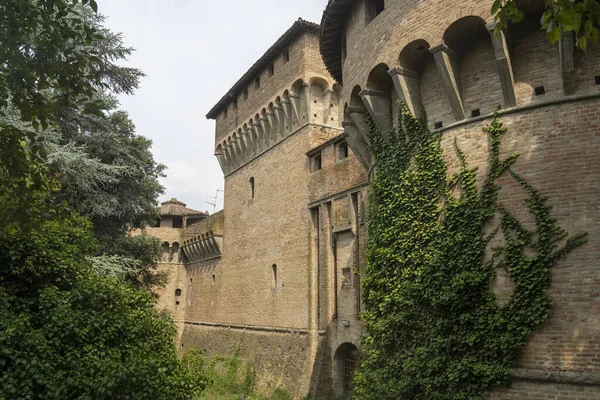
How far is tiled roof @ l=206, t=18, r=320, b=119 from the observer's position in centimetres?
2100

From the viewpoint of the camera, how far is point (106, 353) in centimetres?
937

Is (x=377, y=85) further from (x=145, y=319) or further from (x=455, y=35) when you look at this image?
(x=145, y=319)

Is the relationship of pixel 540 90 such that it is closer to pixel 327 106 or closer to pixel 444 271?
pixel 444 271

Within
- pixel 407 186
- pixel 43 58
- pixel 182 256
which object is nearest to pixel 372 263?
pixel 407 186

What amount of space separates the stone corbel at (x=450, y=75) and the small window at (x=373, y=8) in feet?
9.18

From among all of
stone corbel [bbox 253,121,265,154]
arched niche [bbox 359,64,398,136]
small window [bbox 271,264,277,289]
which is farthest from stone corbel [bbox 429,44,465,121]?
stone corbel [bbox 253,121,265,154]

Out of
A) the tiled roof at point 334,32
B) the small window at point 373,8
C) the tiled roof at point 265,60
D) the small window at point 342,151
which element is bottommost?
the small window at point 342,151

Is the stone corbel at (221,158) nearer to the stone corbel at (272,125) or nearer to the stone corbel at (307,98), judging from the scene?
the stone corbel at (272,125)

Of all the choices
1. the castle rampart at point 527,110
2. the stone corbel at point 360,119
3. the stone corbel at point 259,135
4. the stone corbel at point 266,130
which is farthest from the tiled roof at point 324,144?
the castle rampart at point 527,110

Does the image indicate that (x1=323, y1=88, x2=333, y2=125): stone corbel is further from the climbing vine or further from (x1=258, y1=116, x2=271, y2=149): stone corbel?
the climbing vine

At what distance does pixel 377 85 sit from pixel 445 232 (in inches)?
151

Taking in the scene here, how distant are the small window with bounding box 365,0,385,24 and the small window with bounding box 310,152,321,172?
799 centimetres

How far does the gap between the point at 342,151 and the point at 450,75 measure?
8712mm

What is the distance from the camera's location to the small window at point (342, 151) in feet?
59.6
